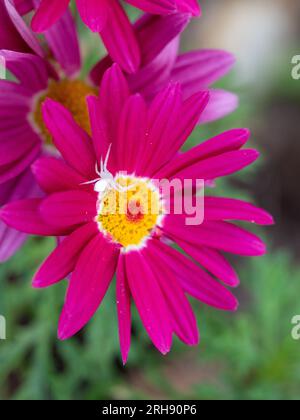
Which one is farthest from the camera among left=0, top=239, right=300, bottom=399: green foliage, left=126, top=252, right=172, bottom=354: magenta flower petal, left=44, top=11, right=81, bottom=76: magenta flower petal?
left=0, top=239, right=300, bottom=399: green foliage

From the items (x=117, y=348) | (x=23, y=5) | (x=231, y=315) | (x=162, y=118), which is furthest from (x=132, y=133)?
(x=231, y=315)

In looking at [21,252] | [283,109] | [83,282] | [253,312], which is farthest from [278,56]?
[83,282]

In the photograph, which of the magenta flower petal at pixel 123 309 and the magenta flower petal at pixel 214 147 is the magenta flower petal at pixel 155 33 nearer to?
the magenta flower petal at pixel 214 147

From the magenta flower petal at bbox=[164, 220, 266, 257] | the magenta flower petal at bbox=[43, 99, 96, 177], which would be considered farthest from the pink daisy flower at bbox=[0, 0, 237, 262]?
the magenta flower petal at bbox=[164, 220, 266, 257]

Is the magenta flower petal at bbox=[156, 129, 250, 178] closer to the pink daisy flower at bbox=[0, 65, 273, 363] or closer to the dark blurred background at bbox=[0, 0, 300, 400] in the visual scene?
the pink daisy flower at bbox=[0, 65, 273, 363]

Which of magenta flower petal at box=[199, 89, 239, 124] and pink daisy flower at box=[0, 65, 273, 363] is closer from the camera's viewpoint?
pink daisy flower at box=[0, 65, 273, 363]

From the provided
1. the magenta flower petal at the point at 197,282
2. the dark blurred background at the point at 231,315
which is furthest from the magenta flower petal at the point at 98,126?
the dark blurred background at the point at 231,315

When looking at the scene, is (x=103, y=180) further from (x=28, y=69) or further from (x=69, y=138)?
(x=28, y=69)
